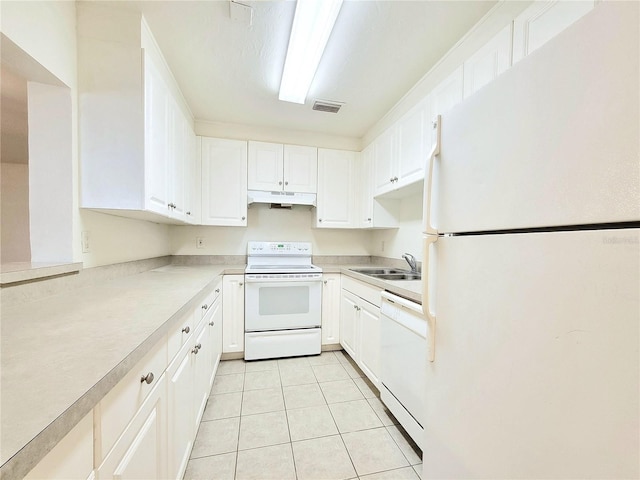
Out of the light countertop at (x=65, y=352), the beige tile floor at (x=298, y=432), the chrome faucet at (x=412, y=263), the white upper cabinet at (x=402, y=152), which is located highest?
the white upper cabinet at (x=402, y=152)

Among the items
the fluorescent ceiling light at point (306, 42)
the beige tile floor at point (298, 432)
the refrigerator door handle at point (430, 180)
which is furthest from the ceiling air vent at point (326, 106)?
the beige tile floor at point (298, 432)

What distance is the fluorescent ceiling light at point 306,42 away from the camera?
126 centimetres

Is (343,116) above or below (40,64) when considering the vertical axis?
above

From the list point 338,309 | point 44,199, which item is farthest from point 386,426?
point 44,199

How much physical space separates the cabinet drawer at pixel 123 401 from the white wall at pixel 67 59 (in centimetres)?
93

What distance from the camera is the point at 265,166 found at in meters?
2.73

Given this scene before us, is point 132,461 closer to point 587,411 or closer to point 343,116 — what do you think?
point 587,411

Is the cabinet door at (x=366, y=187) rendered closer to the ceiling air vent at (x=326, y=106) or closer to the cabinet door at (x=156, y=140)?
the ceiling air vent at (x=326, y=106)

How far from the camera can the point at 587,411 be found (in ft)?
1.69

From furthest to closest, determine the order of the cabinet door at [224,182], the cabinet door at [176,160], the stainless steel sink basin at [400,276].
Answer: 1. the cabinet door at [224,182]
2. the stainless steel sink basin at [400,276]
3. the cabinet door at [176,160]

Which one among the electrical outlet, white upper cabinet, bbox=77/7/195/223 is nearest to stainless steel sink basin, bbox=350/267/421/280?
white upper cabinet, bbox=77/7/195/223

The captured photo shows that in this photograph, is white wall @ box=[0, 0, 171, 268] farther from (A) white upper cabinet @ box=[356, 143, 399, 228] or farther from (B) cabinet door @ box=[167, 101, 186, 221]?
(A) white upper cabinet @ box=[356, 143, 399, 228]

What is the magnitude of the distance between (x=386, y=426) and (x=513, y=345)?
1.31 metres

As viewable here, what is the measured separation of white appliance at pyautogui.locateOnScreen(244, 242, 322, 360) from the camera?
94.0 inches
